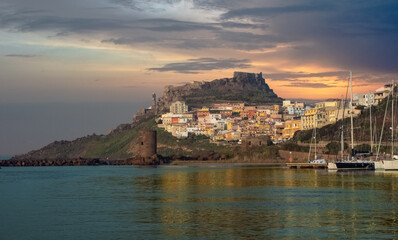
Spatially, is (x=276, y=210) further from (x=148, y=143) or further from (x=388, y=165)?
(x=148, y=143)

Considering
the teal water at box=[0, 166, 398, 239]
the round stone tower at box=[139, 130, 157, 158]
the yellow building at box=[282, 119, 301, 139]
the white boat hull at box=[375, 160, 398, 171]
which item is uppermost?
the yellow building at box=[282, 119, 301, 139]

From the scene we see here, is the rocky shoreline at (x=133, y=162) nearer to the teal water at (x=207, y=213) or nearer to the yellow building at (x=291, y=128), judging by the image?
the yellow building at (x=291, y=128)

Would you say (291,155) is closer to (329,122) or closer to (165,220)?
(329,122)

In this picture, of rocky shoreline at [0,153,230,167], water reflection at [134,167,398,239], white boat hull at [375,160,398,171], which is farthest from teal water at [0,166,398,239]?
rocky shoreline at [0,153,230,167]

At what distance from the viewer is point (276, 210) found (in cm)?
3541

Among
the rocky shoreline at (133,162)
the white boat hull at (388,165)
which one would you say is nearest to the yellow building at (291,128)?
the rocky shoreline at (133,162)

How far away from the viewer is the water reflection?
2731 centimetres

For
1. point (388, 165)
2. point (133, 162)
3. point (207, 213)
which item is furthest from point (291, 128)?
point (207, 213)

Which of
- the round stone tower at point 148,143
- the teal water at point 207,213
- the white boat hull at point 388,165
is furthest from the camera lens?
the round stone tower at point 148,143

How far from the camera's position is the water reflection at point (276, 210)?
27.3m

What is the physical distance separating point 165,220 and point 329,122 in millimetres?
113378

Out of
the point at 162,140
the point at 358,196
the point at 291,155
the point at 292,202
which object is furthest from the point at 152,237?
the point at 162,140

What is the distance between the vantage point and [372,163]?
82.2m

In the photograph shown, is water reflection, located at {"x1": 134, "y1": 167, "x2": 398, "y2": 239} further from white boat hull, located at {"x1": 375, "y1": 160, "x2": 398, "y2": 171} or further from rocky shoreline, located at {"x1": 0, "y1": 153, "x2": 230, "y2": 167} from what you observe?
rocky shoreline, located at {"x1": 0, "y1": 153, "x2": 230, "y2": 167}
